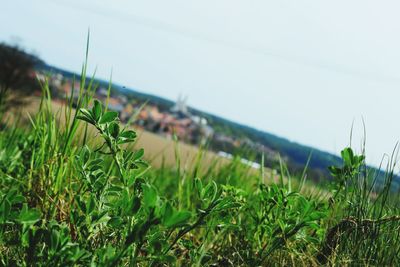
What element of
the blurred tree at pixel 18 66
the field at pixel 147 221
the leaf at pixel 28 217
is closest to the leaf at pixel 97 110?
the field at pixel 147 221

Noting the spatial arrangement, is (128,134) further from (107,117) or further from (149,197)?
(149,197)

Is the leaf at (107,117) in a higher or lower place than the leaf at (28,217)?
higher

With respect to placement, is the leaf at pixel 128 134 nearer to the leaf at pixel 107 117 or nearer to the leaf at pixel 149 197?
the leaf at pixel 107 117

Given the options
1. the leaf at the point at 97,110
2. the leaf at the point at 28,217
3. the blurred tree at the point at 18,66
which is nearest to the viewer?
the leaf at the point at 28,217

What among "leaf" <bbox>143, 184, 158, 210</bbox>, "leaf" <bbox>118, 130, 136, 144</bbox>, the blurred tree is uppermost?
"leaf" <bbox>118, 130, 136, 144</bbox>

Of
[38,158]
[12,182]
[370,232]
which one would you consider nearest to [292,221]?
[370,232]

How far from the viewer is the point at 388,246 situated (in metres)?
1.73

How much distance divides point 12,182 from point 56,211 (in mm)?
507

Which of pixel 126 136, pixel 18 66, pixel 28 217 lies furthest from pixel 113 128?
pixel 18 66

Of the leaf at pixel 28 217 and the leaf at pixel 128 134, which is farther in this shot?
the leaf at pixel 128 134

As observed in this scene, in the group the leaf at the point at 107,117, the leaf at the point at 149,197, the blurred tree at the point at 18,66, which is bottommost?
the blurred tree at the point at 18,66

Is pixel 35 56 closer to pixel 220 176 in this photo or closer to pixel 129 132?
pixel 220 176

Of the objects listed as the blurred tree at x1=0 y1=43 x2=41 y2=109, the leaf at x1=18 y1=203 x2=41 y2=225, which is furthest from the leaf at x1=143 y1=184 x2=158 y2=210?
the blurred tree at x1=0 y1=43 x2=41 y2=109

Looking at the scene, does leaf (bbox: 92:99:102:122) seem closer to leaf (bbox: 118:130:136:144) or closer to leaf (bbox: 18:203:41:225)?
leaf (bbox: 118:130:136:144)
